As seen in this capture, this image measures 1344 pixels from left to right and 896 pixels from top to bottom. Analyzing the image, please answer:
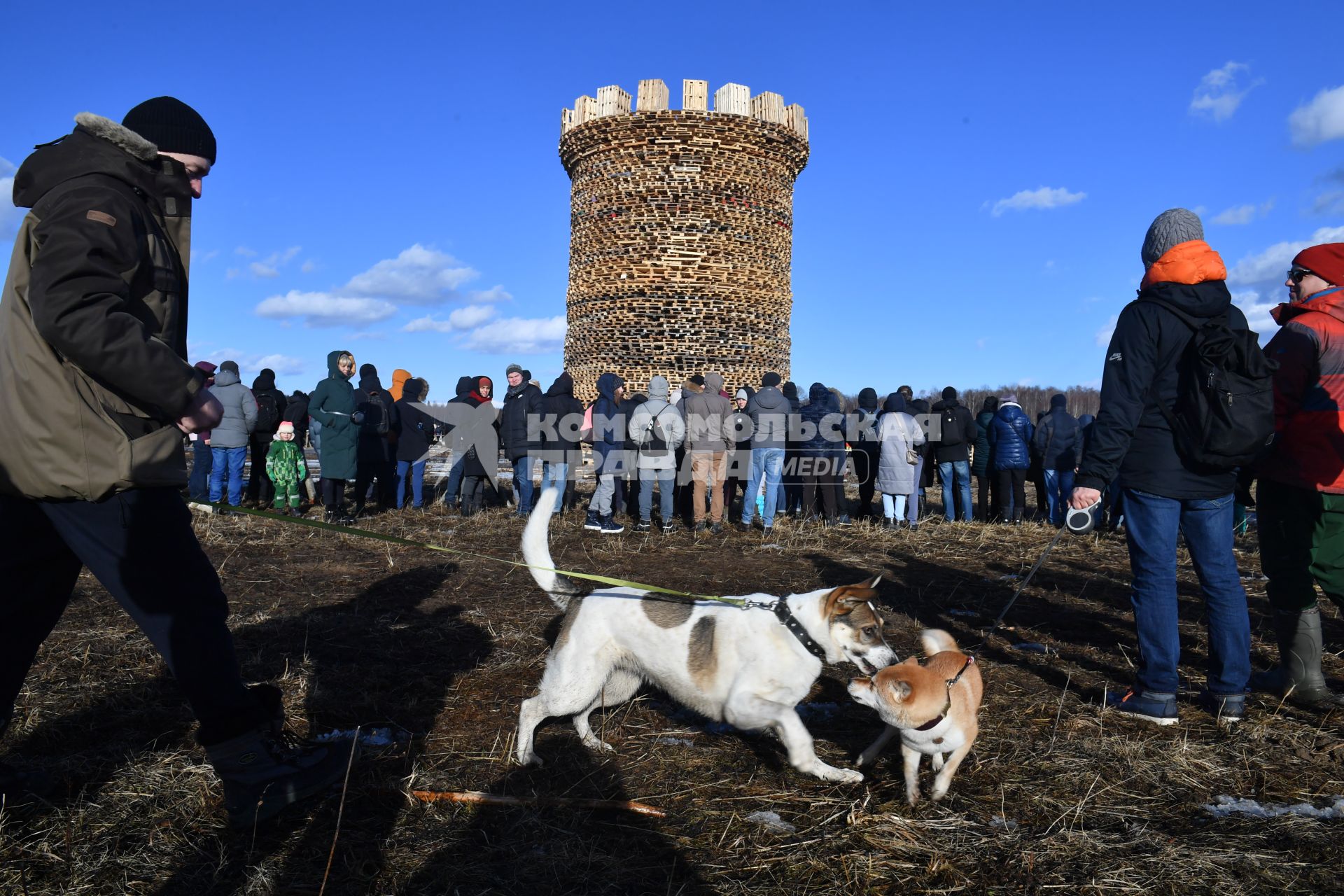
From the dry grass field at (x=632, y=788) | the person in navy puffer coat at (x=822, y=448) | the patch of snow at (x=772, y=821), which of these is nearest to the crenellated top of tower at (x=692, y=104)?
the person in navy puffer coat at (x=822, y=448)

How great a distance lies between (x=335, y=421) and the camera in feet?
34.9

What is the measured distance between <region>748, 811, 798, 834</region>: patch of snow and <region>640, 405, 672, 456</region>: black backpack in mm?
7903

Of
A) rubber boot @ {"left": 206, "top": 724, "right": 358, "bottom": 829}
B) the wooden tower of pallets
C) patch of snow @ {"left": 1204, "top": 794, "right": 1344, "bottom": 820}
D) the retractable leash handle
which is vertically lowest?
patch of snow @ {"left": 1204, "top": 794, "right": 1344, "bottom": 820}

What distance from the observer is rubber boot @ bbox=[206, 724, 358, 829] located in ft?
8.60

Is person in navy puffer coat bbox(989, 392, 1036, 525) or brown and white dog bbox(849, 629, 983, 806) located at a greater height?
person in navy puffer coat bbox(989, 392, 1036, 525)

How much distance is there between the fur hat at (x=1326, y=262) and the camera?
13.4 feet

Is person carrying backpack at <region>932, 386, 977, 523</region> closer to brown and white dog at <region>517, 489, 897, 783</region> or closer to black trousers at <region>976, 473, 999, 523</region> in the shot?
black trousers at <region>976, 473, 999, 523</region>

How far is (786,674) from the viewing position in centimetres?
337

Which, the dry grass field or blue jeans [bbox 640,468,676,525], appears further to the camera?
blue jeans [bbox 640,468,676,525]

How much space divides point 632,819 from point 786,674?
2.76 ft

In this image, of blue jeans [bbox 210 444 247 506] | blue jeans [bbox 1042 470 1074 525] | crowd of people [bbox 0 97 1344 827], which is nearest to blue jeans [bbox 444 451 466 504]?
blue jeans [bbox 210 444 247 506]

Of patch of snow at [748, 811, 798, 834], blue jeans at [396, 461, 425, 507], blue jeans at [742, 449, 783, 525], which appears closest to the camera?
patch of snow at [748, 811, 798, 834]

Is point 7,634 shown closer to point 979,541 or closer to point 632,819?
point 632,819

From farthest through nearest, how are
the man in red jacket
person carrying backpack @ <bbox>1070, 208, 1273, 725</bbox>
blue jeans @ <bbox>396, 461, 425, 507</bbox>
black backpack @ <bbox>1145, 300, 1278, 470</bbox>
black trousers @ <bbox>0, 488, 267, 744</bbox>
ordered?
blue jeans @ <bbox>396, 461, 425, 507</bbox> < the man in red jacket < person carrying backpack @ <bbox>1070, 208, 1273, 725</bbox> < black backpack @ <bbox>1145, 300, 1278, 470</bbox> < black trousers @ <bbox>0, 488, 267, 744</bbox>
